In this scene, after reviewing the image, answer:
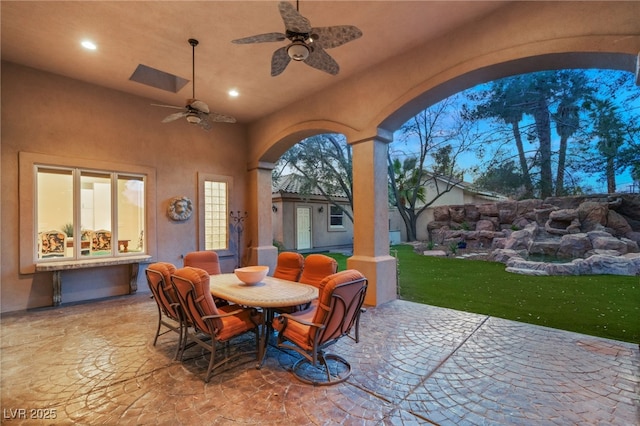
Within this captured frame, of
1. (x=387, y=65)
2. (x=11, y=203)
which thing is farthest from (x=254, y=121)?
(x=11, y=203)

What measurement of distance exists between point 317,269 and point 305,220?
9.49 m

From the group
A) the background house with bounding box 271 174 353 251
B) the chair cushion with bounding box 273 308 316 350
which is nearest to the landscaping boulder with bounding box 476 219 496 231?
the background house with bounding box 271 174 353 251

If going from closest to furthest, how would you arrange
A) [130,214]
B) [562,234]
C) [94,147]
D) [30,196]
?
1. [30,196]
2. [94,147]
3. [130,214]
4. [562,234]

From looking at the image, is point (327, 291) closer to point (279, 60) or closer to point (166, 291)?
point (166, 291)

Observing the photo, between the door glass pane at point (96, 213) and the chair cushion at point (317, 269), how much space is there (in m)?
4.25

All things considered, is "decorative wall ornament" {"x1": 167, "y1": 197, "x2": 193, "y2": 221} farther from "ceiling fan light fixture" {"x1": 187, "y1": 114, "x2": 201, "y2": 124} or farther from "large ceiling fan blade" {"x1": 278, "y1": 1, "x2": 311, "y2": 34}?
"large ceiling fan blade" {"x1": 278, "y1": 1, "x2": 311, "y2": 34}

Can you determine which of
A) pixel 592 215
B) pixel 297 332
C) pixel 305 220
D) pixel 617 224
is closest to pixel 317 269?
pixel 297 332

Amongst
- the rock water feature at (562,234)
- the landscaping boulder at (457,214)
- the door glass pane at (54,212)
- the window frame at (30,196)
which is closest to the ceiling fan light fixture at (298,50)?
the window frame at (30,196)

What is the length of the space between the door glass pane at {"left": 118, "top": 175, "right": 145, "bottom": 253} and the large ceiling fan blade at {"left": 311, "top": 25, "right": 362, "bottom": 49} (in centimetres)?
511

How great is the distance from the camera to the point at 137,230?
19.8ft

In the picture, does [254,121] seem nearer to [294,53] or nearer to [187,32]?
[187,32]

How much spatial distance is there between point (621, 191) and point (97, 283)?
15195 millimetres

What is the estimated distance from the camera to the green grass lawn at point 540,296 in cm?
393

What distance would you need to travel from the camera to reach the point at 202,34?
3.91 meters
